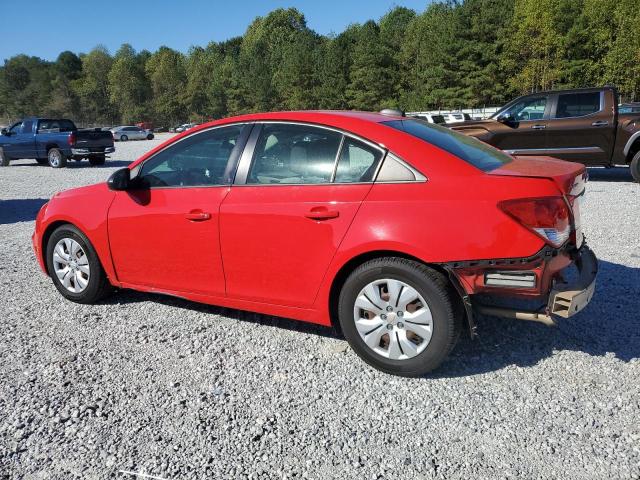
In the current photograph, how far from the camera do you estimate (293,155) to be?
11.8 ft

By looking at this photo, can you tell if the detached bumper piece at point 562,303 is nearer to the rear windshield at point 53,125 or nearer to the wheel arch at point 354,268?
the wheel arch at point 354,268

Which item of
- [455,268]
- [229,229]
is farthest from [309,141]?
[455,268]

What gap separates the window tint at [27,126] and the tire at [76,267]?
17.4 metres

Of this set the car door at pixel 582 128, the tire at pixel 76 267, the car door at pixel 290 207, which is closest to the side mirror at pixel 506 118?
the car door at pixel 582 128

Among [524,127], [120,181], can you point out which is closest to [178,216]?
[120,181]

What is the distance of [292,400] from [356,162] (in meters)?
1.54

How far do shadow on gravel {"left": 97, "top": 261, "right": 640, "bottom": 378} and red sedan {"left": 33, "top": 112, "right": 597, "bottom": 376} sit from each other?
0.99 ft

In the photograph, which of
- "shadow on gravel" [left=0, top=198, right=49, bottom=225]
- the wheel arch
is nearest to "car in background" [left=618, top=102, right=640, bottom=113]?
the wheel arch

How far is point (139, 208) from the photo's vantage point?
4.11 metres

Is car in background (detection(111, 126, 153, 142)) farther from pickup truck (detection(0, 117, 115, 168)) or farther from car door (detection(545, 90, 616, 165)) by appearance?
car door (detection(545, 90, 616, 165))

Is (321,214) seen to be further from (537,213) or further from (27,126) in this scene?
(27,126)

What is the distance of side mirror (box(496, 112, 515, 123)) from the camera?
1130 cm

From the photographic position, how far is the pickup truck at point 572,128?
10.3m

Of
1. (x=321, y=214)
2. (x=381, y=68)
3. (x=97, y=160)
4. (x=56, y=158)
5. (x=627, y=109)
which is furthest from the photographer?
(x=381, y=68)
